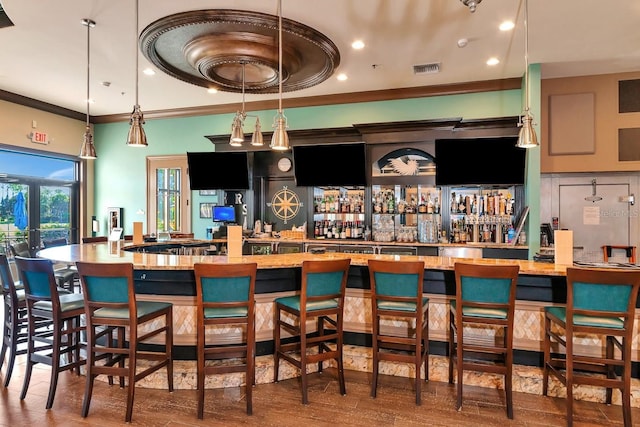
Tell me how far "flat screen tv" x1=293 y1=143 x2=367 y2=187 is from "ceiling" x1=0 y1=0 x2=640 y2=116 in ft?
3.32

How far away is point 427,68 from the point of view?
18.3ft

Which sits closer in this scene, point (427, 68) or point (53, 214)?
point (427, 68)

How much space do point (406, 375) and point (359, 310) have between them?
708 mm

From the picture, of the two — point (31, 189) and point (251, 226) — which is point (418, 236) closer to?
point (251, 226)

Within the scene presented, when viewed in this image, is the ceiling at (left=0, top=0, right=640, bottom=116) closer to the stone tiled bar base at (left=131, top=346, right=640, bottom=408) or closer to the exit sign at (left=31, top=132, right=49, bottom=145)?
the exit sign at (left=31, top=132, right=49, bottom=145)

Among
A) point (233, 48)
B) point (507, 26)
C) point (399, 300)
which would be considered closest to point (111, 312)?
point (399, 300)

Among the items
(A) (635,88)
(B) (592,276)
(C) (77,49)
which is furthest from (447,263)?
(C) (77,49)

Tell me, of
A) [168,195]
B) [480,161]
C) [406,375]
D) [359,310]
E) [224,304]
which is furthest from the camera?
[168,195]

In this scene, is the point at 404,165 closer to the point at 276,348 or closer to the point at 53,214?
the point at 276,348

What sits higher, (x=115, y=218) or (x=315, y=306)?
(x=115, y=218)

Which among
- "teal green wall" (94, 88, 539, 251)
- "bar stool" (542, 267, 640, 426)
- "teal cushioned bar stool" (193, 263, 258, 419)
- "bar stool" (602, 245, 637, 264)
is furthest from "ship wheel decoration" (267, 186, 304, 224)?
"bar stool" (542, 267, 640, 426)

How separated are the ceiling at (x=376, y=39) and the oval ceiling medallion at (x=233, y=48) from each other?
4.2 inches

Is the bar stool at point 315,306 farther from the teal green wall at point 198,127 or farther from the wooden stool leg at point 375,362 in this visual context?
the teal green wall at point 198,127

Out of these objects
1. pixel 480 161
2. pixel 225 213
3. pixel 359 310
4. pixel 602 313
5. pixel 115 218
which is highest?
pixel 480 161
